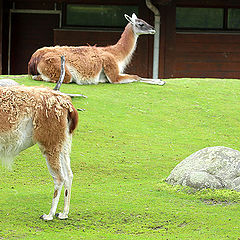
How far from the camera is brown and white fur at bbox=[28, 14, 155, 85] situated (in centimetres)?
1216

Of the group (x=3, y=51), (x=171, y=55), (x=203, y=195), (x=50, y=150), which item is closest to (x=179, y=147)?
(x=203, y=195)

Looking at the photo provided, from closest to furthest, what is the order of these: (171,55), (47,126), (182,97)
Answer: (47,126) → (182,97) → (171,55)

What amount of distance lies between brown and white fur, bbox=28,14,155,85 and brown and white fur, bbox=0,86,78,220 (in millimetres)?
5990

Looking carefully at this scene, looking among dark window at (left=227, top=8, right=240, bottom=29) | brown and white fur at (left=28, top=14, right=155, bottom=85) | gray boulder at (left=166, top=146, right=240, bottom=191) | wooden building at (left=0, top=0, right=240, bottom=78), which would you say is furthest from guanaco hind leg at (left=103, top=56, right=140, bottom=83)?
dark window at (left=227, top=8, right=240, bottom=29)

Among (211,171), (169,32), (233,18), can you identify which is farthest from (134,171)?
(233,18)

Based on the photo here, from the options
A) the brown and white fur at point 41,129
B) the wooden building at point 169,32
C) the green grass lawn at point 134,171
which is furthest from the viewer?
the wooden building at point 169,32

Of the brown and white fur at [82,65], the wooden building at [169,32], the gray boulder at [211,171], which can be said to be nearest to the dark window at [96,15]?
the wooden building at [169,32]

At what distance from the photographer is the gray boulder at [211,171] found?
23.1 feet

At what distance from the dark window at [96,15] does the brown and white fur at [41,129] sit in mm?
11463

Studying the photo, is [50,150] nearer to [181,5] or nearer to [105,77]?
[105,77]

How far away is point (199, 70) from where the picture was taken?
17.6 metres

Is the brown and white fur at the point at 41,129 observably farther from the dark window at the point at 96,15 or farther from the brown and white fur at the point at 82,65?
the dark window at the point at 96,15

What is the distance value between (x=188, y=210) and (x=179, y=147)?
291 centimetres

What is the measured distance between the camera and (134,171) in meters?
8.12
